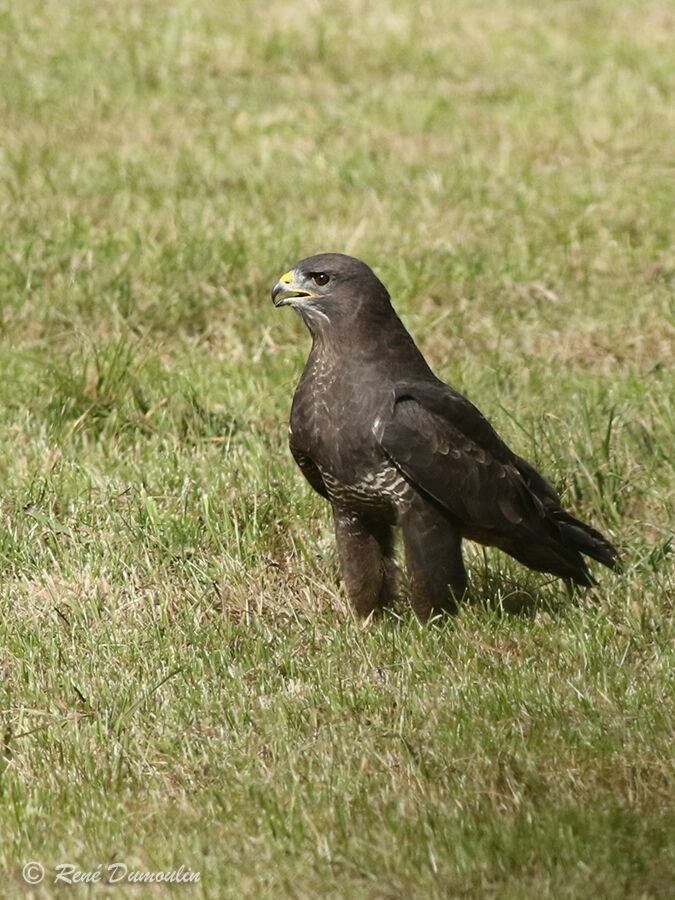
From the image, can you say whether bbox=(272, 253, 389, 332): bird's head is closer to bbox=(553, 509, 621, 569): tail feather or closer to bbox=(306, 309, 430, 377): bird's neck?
bbox=(306, 309, 430, 377): bird's neck

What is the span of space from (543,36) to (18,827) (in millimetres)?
9816

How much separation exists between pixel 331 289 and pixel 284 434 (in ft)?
5.29

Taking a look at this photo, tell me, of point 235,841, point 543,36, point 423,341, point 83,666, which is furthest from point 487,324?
point 543,36

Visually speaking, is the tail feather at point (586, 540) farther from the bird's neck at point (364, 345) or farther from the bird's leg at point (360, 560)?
the bird's neck at point (364, 345)

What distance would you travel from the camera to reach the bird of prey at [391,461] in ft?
16.6

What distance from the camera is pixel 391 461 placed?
505 centimetres

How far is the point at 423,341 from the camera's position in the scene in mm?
7855

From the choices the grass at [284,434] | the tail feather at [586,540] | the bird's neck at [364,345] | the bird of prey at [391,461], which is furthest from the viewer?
the tail feather at [586,540]

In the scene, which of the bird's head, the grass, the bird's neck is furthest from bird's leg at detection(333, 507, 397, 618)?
the bird's head

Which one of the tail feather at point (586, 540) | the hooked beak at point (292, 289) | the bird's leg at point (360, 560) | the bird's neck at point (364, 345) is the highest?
the hooked beak at point (292, 289)

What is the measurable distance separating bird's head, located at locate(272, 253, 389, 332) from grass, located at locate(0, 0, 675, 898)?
35.4 inches

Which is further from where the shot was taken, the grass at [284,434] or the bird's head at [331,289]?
the bird's head at [331,289]

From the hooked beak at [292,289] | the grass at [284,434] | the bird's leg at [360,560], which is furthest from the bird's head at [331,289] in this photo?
the grass at [284,434]

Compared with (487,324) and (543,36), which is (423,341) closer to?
(487,324)
